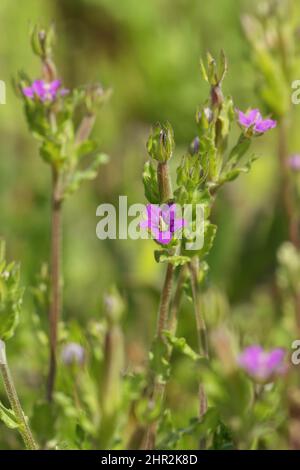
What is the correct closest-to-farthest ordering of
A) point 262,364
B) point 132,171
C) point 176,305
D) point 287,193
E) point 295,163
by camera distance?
point 262,364 → point 176,305 → point 295,163 → point 287,193 → point 132,171

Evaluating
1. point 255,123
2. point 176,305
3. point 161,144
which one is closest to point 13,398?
point 176,305

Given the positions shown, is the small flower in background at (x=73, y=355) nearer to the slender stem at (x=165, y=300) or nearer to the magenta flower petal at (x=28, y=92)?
the slender stem at (x=165, y=300)

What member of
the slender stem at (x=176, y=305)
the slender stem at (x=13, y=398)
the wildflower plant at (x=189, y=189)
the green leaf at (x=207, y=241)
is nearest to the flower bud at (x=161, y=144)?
the wildflower plant at (x=189, y=189)

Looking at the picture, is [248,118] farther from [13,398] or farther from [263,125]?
[13,398]

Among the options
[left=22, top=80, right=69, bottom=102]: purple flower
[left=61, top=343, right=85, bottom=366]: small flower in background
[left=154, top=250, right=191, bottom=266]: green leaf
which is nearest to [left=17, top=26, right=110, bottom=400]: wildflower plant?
[left=22, top=80, right=69, bottom=102]: purple flower

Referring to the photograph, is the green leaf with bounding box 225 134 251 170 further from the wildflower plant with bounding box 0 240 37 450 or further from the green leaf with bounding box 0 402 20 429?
the green leaf with bounding box 0 402 20 429
